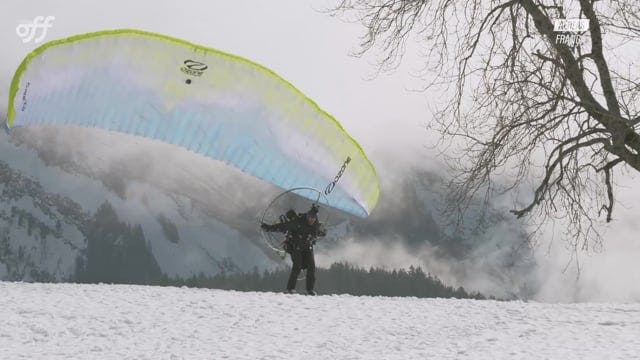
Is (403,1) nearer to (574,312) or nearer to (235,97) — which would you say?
(235,97)

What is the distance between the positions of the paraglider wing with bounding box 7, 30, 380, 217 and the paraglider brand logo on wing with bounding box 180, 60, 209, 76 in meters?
0.02

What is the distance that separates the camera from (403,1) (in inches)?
684

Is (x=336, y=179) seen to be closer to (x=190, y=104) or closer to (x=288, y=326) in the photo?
(x=190, y=104)

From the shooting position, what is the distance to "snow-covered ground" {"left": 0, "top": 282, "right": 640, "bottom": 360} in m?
12.1

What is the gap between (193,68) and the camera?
16.9 meters

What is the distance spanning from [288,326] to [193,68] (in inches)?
230

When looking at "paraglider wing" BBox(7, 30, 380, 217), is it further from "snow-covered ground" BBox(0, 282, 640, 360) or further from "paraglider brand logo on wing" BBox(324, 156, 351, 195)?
"snow-covered ground" BBox(0, 282, 640, 360)

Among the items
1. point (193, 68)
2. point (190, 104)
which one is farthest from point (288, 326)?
point (193, 68)

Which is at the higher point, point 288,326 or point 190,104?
point 190,104

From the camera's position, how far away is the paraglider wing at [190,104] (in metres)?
16.1

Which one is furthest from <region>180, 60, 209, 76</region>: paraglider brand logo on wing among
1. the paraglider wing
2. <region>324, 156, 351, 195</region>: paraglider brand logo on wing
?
<region>324, 156, 351, 195</region>: paraglider brand logo on wing

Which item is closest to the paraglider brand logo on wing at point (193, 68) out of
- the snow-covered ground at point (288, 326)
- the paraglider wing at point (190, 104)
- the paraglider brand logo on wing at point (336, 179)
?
the paraglider wing at point (190, 104)

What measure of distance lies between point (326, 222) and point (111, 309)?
5320 mm

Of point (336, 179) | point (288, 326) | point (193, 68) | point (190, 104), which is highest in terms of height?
point (193, 68)
